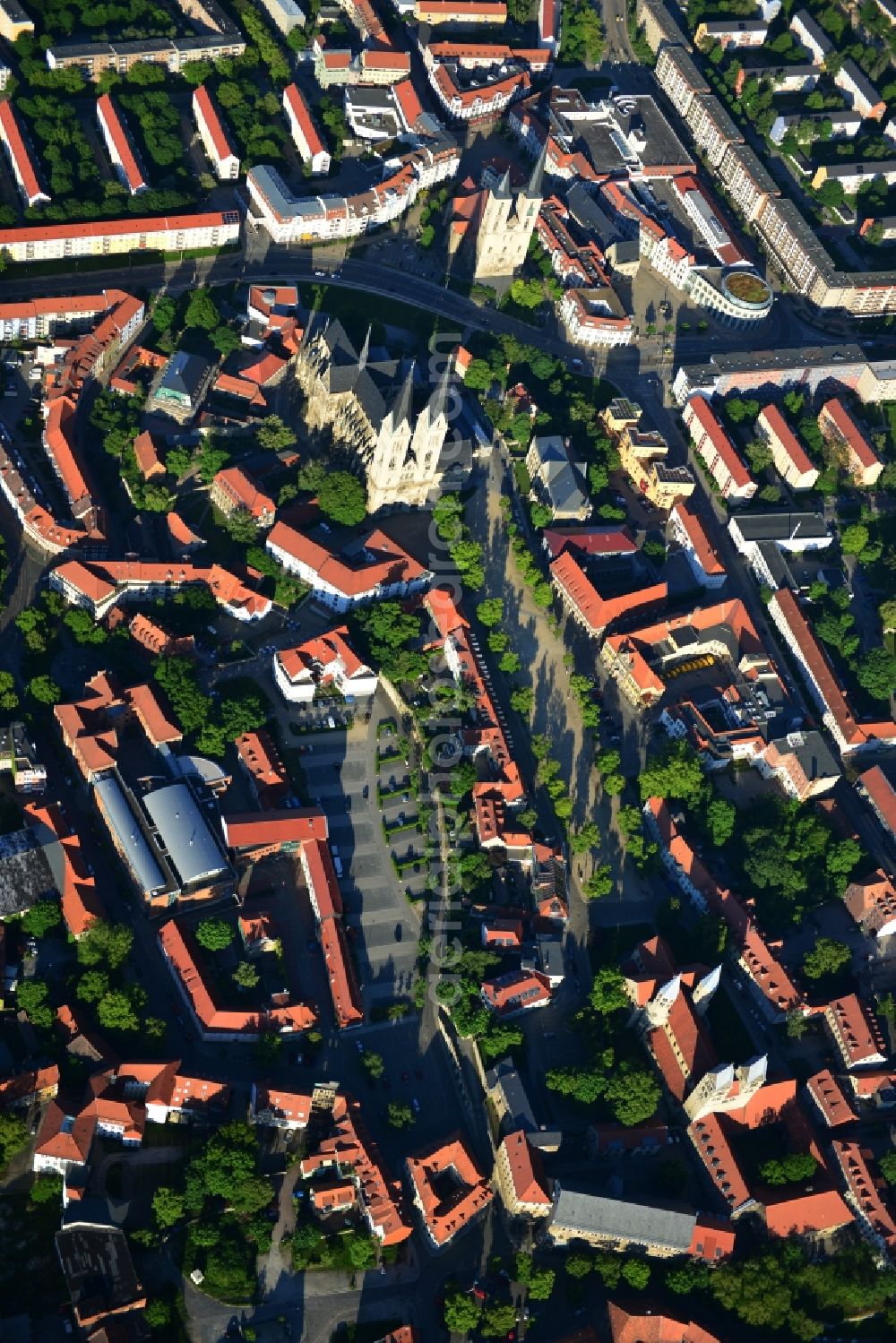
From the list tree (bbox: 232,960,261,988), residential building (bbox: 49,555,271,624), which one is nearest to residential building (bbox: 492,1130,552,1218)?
tree (bbox: 232,960,261,988)

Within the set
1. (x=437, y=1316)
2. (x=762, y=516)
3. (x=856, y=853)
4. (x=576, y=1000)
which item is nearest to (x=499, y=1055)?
(x=576, y=1000)

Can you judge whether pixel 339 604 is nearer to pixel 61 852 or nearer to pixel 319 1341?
pixel 61 852

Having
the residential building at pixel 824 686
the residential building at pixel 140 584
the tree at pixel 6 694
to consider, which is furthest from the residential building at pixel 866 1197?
the tree at pixel 6 694

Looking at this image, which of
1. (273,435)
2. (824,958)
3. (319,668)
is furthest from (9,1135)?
(273,435)

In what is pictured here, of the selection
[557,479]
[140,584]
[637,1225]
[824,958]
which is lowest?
[637,1225]

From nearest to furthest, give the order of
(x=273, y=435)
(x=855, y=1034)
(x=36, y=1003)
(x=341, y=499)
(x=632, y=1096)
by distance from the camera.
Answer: (x=36, y=1003) → (x=632, y=1096) → (x=855, y=1034) → (x=341, y=499) → (x=273, y=435)

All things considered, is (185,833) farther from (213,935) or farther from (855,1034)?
(855,1034)
